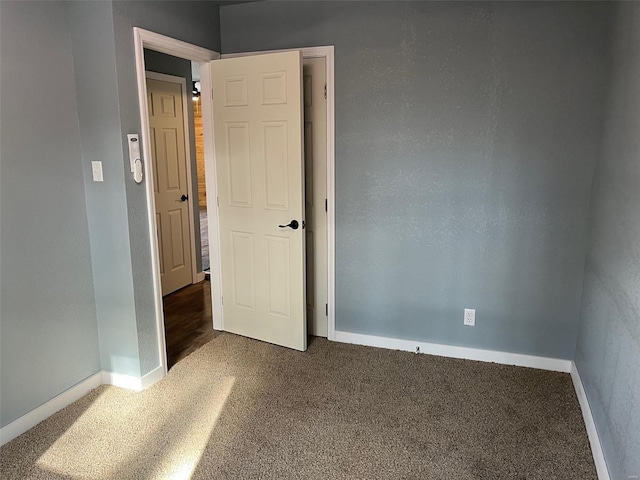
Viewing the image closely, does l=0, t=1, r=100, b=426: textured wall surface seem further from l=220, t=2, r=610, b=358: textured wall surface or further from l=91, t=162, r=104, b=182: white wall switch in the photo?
l=220, t=2, r=610, b=358: textured wall surface

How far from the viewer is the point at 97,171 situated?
8.75 ft

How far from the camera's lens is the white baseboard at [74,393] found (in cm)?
241

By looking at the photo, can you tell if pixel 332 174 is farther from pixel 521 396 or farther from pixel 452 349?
pixel 521 396

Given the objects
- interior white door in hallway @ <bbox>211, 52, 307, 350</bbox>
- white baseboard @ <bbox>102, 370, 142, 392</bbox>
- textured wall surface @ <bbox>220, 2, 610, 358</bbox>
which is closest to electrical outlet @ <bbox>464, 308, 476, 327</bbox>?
textured wall surface @ <bbox>220, 2, 610, 358</bbox>

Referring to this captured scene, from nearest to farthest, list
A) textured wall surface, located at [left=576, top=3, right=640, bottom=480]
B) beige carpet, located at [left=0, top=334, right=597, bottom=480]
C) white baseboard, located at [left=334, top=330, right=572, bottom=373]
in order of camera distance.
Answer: textured wall surface, located at [left=576, top=3, right=640, bottom=480] → beige carpet, located at [left=0, top=334, right=597, bottom=480] → white baseboard, located at [left=334, top=330, right=572, bottom=373]

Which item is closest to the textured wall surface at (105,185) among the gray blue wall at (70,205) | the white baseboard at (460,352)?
the gray blue wall at (70,205)

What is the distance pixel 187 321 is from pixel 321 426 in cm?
191

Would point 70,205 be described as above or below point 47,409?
above

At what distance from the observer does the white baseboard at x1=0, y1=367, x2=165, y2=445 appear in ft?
7.91

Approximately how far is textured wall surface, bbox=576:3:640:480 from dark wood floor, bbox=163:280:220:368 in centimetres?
254

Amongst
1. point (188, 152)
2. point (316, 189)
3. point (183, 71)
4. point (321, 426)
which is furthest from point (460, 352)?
point (183, 71)

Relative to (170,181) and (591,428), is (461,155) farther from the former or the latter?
(170,181)

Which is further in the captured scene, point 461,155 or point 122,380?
point 461,155

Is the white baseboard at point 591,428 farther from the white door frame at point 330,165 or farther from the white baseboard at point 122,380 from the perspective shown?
the white baseboard at point 122,380
